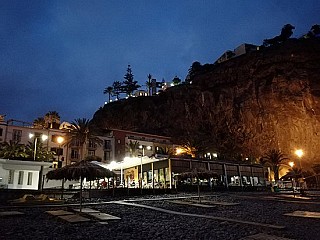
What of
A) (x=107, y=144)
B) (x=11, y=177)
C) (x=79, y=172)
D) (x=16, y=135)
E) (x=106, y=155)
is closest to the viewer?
(x=79, y=172)

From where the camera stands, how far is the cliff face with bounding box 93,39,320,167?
192 feet

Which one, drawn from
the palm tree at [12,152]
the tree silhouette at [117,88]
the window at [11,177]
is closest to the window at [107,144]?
the palm tree at [12,152]

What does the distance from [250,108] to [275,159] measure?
1459cm

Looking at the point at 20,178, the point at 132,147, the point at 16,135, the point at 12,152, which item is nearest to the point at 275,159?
the point at 132,147

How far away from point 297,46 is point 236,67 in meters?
15.9

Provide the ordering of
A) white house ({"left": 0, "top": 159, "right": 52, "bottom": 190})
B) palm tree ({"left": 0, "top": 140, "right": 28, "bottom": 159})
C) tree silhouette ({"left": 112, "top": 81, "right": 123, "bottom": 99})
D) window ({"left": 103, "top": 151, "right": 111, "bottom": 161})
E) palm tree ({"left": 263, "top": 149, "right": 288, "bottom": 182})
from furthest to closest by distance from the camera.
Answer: tree silhouette ({"left": 112, "top": 81, "right": 123, "bottom": 99}) → window ({"left": 103, "top": 151, "right": 111, "bottom": 161}) → palm tree ({"left": 263, "top": 149, "right": 288, "bottom": 182}) → palm tree ({"left": 0, "top": 140, "right": 28, "bottom": 159}) → white house ({"left": 0, "top": 159, "right": 52, "bottom": 190})

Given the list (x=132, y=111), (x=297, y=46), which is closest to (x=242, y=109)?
(x=297, y=46)

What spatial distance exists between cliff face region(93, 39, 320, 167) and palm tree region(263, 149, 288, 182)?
264 centimetres

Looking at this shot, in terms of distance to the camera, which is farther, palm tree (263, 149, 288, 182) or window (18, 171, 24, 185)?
palm tree (263, 149, 288, 182)

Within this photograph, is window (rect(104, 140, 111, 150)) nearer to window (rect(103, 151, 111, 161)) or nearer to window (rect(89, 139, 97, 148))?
window (rect(103, 151, 111, 161))

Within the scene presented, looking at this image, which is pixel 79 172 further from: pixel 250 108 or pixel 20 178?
pixel 250 108

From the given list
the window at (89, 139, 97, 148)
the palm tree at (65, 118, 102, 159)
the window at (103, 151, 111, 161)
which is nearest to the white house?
the palm tree at (65, 118, 102, 159)

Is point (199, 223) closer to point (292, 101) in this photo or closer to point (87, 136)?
point (87, 136)

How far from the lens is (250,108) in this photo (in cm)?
6325
